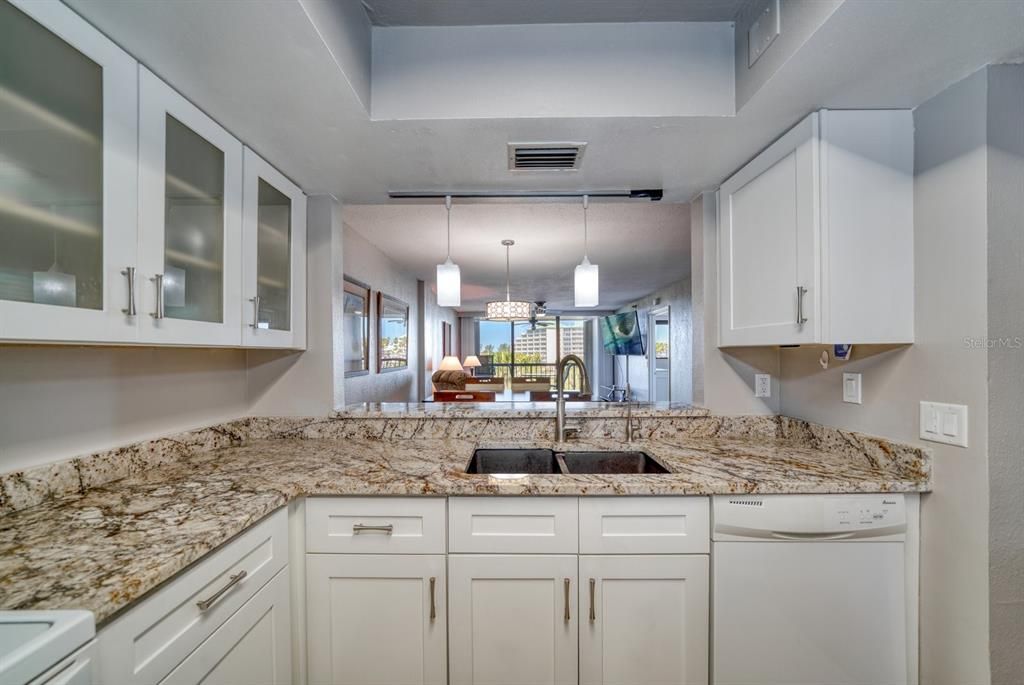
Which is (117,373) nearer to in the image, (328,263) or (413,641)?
(328,263)

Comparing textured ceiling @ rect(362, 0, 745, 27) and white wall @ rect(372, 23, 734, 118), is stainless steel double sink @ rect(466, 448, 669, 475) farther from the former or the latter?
textured ceiling @ rect(362, 0, 745, 27)

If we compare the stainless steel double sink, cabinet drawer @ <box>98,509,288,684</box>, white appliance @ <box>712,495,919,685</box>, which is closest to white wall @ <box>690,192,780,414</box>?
the stainless steel double sink

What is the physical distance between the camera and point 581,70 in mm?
1318

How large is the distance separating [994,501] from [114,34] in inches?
98.8

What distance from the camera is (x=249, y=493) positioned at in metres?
1.24

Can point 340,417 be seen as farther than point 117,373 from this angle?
Yes

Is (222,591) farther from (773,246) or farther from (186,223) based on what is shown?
(773,246)

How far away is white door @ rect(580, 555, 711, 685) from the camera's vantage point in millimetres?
1320

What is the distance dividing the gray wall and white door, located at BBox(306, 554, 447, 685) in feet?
5.04

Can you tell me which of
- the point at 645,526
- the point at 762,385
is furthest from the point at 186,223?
the point at 762,385

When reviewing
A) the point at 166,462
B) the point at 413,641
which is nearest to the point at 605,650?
the point at 413,641

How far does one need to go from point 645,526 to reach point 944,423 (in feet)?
2.94

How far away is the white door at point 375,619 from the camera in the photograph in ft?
4.35

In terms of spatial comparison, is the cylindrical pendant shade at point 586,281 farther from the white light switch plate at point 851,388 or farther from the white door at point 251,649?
the white door at point 251,649
